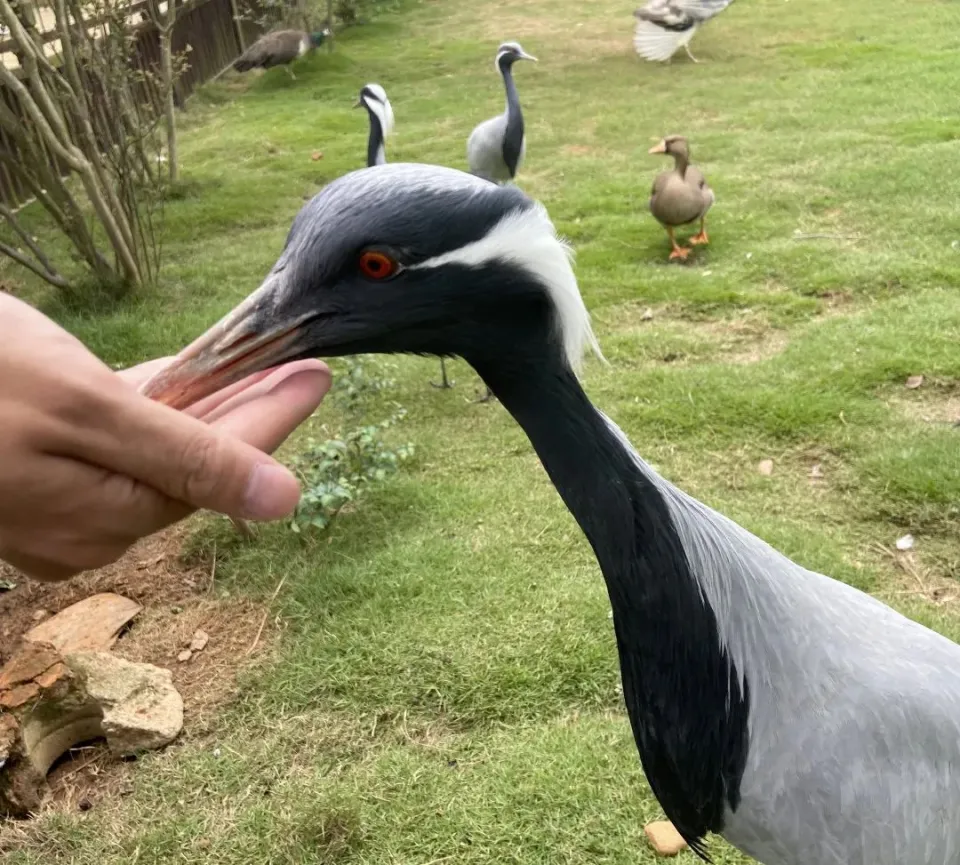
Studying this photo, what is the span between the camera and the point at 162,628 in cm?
406

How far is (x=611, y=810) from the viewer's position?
3.09 metres

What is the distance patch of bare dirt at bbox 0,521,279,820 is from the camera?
3469mm

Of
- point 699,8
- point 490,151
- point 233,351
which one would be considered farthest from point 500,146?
point 699,8

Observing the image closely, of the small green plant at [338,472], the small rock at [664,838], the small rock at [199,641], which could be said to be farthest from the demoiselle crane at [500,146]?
the small rock at [664,838]

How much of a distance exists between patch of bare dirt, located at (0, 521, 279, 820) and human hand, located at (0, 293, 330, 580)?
2264 millimetres

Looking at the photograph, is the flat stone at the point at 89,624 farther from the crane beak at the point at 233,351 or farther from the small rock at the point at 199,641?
the crane beak at the point at 233,351

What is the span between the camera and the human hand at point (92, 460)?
133 centimetres

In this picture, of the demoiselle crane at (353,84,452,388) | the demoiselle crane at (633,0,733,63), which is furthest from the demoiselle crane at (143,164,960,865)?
the demoiselle crane at (633,0,733,63)

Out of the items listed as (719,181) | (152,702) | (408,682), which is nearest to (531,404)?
(408,682)

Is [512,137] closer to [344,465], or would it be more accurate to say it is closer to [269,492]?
[344,465]

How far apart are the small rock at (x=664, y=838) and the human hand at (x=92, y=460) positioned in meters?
2.11

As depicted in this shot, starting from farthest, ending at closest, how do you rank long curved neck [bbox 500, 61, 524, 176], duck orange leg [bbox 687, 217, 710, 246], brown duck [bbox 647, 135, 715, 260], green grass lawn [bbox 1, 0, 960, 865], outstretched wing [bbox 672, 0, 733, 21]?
1. outstretched wing [bbox 672, 0, 733, 21]
2. long curved neck [bbox 500, 61, 524, 176]
3. duck orange leg [bbox 687, 217, 710, 246]
4. brown duck [bbox 647, 135, 715, 260]
5. green grass lawn [bbox 1, 0, 960, 865]

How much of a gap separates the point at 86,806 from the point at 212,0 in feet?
48.9

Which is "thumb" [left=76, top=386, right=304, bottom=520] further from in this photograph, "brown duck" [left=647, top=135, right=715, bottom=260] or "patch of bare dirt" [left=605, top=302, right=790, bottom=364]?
"brown duck" [left=647, top=135, right=715, bottom=260]
